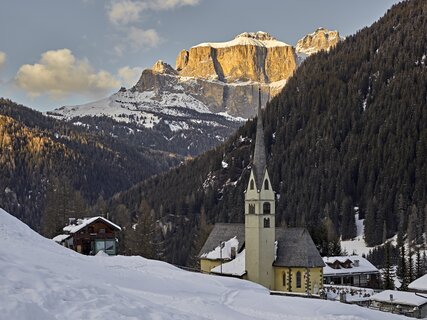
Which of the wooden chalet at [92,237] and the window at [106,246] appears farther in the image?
the window at [106,246]

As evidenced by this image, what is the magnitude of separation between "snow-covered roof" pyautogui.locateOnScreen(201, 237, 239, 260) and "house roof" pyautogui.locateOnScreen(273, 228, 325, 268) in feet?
20.4

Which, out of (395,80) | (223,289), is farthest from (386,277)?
(395,80)

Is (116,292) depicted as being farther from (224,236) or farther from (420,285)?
(420,285)

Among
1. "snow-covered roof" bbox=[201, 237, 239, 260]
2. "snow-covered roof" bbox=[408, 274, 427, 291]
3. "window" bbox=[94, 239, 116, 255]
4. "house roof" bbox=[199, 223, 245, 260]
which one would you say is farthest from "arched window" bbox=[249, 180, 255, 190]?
"snow-covered roof" bbox=[408, 274, 427, 291]

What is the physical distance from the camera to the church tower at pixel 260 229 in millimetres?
64250

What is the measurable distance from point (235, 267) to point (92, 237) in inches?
818

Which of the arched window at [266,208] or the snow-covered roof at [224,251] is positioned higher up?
the arched window at [266,208]

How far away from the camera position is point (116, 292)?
21641 mm

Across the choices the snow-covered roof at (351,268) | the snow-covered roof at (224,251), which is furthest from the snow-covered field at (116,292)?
the snow-covered roof at (351,268)

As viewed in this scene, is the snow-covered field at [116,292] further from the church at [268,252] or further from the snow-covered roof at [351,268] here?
the snow-covered roof at [351,268]

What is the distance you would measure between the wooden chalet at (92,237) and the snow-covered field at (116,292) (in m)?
38.2

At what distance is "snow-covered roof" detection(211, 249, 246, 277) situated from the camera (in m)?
65.6

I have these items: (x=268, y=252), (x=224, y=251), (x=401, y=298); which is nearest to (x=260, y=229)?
(x=268, y=252)

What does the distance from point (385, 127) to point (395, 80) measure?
22.4 metres
